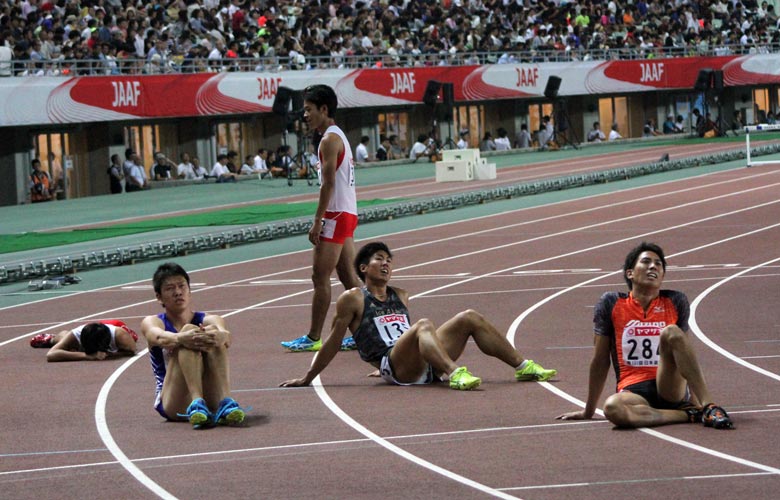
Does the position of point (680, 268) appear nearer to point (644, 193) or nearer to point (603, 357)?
point (603, 357)

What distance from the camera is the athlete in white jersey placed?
1039cm

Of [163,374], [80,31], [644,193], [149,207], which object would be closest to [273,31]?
[80,31]

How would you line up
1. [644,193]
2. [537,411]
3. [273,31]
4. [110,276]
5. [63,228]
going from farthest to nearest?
[273,31]
[644,193]
[63,228]
[110,276]
[537,411]

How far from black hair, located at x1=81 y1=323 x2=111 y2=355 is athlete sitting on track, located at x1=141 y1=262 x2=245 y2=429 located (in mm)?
2610

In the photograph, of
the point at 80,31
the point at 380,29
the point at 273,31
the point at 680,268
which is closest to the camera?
the point at 680,268

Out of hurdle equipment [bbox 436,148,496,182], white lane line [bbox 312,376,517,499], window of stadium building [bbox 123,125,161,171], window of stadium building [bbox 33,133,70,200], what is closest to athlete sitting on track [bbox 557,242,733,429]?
white lane line [bbox 312,376,517,499]

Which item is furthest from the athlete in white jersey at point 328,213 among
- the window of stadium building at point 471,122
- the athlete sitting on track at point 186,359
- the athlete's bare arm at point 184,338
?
the window of stadium building at point 471,122

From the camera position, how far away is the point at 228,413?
25.4ft

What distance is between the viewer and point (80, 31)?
33.5m

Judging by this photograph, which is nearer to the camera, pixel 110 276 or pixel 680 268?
pixel 680 268

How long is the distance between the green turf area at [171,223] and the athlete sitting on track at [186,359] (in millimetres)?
12728

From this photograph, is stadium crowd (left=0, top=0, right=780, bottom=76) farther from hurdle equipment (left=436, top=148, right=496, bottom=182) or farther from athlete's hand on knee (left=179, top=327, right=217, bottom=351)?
athlete's hand on knee (left=179, top=327, right=217, bottom=351)

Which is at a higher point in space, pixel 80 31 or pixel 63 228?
pixel 80 31

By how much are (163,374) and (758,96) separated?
2080 inches
